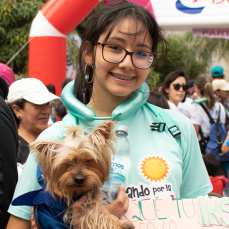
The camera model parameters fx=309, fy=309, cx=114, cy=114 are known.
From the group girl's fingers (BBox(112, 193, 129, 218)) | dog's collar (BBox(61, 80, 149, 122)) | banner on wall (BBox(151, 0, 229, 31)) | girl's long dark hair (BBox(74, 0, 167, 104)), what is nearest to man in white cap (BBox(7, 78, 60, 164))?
girl's long dark hair (BBox(74, 0, 167, 104))

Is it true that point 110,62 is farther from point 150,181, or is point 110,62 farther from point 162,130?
point 150,181

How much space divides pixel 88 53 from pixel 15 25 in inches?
504

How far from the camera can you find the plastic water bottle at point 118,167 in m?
1.57

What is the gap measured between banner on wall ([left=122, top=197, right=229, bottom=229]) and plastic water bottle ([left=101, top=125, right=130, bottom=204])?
5.7 inches

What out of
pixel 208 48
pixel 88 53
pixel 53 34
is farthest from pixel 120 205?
pixel 208 48

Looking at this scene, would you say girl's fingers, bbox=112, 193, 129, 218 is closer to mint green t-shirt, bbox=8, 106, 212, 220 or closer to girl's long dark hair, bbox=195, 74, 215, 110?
mint green t-shirt, bbox=8, 106, 212, 220

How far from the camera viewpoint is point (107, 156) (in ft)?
4.98

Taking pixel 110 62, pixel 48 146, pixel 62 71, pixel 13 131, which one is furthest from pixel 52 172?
pixel 62 71

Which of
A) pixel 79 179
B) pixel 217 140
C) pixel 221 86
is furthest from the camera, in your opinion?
pixel 221 86

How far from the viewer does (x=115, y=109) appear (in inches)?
66.5

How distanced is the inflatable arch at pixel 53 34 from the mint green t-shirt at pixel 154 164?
527 centimetres

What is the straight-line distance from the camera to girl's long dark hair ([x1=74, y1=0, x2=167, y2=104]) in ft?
5.50

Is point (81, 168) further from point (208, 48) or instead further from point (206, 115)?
point (208, 48)

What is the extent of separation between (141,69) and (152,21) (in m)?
0.30
